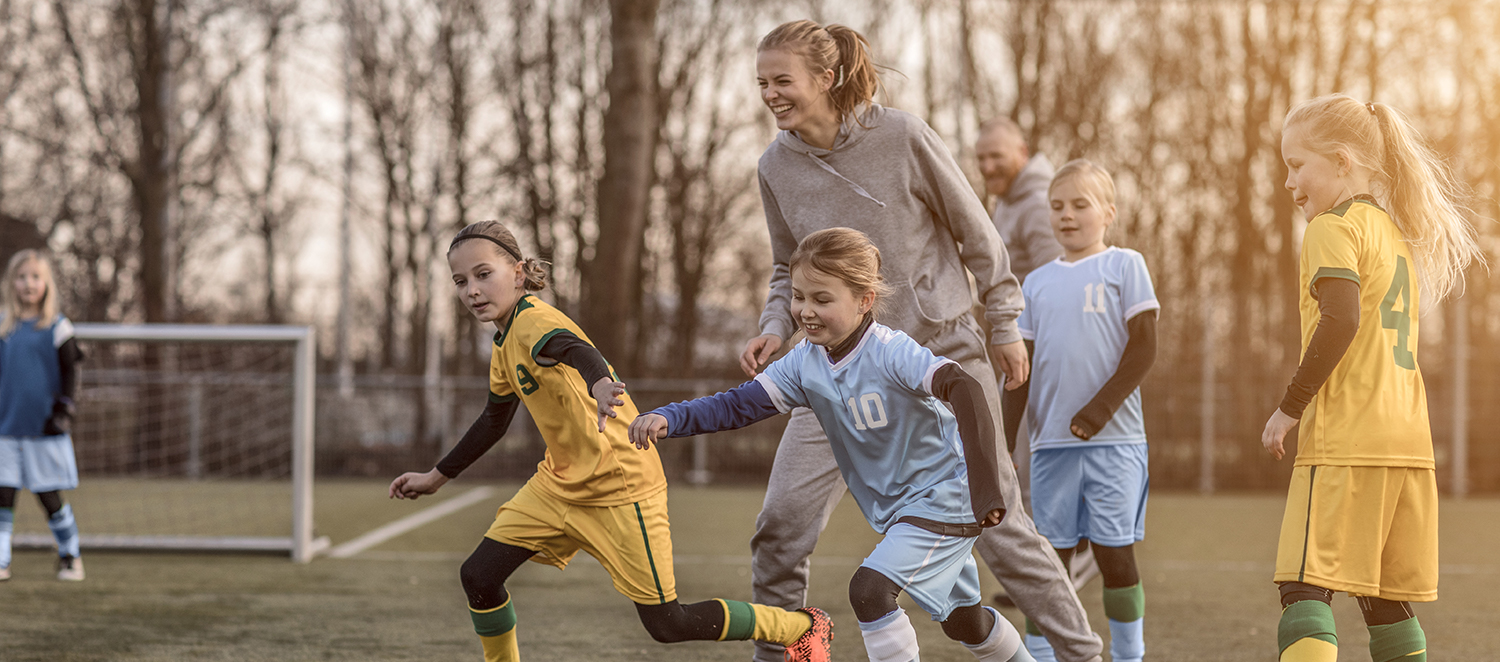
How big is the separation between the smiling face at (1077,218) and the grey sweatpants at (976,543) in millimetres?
701

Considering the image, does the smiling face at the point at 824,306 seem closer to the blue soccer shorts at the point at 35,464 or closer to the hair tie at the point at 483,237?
the hair tie at the point at 483,237

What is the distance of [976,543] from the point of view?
117 inches

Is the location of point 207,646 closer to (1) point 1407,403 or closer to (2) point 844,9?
(1) point 1407,403

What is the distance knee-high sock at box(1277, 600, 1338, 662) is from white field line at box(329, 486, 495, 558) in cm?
550

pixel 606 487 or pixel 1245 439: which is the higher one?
pixel 606 487

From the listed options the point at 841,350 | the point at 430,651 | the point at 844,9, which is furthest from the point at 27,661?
the point at 844,9

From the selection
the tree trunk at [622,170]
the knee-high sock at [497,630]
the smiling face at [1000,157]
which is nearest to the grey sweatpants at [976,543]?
the knee-high sock at [497,630]

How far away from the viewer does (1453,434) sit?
11.9 m

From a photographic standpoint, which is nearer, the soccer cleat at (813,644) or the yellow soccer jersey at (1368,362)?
the yellow soccer jersey at (1368,362)

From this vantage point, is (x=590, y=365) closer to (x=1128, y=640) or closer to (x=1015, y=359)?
(x=1015, y=359)

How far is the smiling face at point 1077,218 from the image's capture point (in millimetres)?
3627

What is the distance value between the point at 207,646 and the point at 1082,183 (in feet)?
11.2

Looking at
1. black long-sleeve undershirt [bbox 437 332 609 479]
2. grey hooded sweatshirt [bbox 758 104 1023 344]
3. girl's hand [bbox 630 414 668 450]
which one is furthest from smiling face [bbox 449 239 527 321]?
girl's hand [bbox 630 414 668 450]

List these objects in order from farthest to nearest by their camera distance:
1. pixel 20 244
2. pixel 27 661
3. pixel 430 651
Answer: pixel 20 244, pixel 430 651, pixel 27 661
